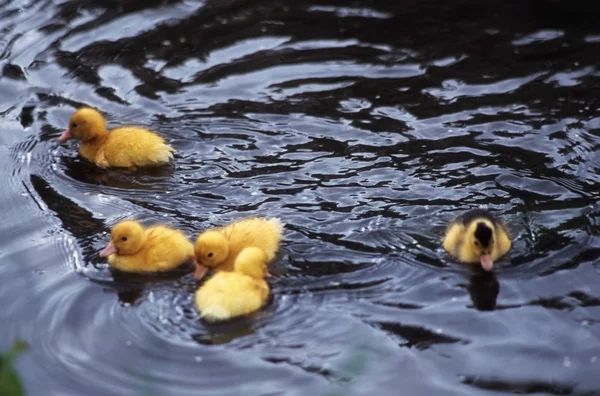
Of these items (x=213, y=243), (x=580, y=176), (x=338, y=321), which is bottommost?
(x=580, y=176)

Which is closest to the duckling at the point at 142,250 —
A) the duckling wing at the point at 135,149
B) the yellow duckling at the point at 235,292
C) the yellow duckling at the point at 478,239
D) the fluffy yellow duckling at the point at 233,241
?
the fluffy yellow duckling at the point at 233,241

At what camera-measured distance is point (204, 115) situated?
7.42m

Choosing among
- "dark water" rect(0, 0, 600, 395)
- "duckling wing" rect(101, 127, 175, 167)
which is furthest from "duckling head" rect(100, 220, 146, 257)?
"duckling wing" rect(101, 127, 175, 167)

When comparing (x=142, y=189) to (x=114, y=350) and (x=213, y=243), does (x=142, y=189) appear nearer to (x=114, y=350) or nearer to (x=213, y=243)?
(x=213, y=243)

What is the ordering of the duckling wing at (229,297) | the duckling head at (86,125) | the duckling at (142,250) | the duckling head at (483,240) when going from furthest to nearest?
the duckling head at (86,125) → the duckling at (142,250) → the duckling head at (483,240) → the duckling wing at (229,297)

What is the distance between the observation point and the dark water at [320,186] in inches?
188

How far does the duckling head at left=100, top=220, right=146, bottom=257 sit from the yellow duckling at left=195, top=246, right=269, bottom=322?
56 centimetres

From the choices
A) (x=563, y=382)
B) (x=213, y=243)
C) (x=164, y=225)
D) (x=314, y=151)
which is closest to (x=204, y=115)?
(x=314, y=151)

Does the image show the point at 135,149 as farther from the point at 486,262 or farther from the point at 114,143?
the point at 486,262

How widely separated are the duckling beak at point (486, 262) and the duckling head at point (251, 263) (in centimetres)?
121

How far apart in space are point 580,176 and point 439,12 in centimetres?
315

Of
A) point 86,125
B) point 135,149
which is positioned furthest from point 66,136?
point 135,149

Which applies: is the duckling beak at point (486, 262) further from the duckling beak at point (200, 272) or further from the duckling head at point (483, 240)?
the duckling beak at point (200, 272)

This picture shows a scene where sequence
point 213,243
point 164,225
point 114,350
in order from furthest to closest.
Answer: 1. point 164,225
2. point 213,243
3. point 114,350
